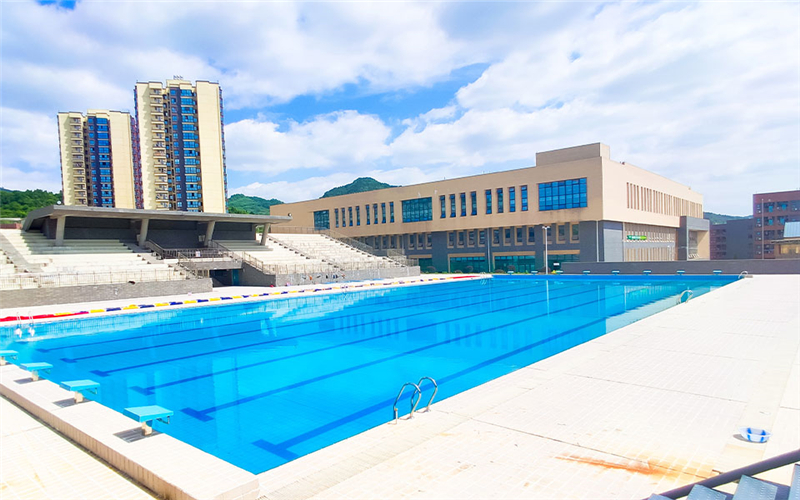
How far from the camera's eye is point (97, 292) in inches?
833

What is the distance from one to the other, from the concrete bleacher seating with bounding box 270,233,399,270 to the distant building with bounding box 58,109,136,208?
135 ft

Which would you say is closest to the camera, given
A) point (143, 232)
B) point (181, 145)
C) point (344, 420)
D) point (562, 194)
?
point (344, 420)

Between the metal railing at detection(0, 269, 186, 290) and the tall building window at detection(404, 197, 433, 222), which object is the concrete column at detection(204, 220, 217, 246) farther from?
the tall building window at detection(404, 197, 433, 222)

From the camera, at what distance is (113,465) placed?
14.5 ft

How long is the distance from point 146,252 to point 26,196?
5359 centimetres

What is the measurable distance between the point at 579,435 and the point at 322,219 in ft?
161

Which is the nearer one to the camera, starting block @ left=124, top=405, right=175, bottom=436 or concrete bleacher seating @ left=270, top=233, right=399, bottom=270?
starting block @ left=124, top=405, right=175, bottom=436

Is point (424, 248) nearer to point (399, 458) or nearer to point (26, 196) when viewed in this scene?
point (399, 458)

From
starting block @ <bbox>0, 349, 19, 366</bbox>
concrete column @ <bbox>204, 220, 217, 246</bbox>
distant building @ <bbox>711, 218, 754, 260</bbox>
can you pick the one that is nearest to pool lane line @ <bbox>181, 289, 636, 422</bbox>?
starting block @ <bbox>0, 349, 19, 366</bbox>

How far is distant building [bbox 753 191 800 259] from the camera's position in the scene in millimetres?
60594

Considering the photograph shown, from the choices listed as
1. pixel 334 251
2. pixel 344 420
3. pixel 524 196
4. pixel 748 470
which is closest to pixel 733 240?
pixel 524 196

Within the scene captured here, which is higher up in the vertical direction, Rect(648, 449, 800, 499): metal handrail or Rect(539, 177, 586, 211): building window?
Rect(539, 177, 586, 211): building window

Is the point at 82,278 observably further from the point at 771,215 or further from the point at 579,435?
the point at 771,215

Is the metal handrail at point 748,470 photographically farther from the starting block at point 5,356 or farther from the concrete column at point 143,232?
the concrete column at point 143,232
